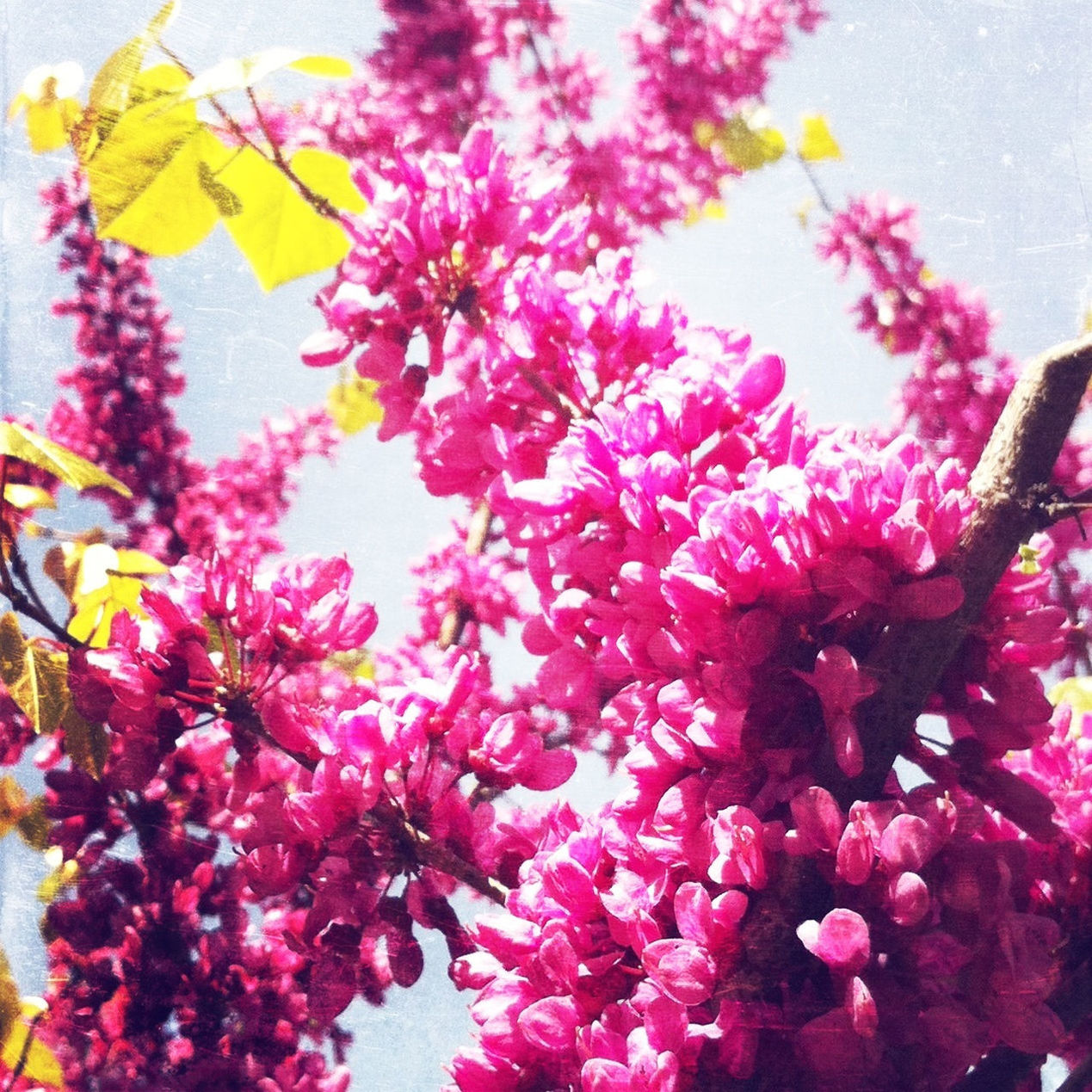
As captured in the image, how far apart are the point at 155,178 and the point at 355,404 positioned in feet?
2.12

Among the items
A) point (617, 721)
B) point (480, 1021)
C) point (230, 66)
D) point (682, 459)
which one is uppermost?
point (230, 66)

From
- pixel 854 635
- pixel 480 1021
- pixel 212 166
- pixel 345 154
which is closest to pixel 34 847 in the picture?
pixel 480 1021

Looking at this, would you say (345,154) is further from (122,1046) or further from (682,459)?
(122,1046)

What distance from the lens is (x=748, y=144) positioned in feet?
4.82

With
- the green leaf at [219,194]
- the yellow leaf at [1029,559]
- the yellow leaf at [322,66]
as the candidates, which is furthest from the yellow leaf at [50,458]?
the yellow leaf at [1029,559]

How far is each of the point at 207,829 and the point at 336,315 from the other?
18.9 inches

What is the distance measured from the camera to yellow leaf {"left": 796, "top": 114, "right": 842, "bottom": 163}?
1140mm

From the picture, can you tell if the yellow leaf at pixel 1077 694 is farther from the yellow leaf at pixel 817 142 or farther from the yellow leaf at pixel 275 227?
the yellow leaf at pixel 275 227

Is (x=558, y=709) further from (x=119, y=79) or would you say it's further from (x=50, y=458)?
(x=119, y=79)

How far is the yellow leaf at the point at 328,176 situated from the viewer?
93 centimetres

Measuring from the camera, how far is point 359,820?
63 cm

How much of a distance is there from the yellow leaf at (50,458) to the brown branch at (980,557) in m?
0.52

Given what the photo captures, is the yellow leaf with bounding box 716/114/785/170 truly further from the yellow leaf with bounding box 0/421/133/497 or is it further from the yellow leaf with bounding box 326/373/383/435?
the yellow leaf with bounding box 0/421/133/497

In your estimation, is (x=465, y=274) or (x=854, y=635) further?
(x=465, y=274)
